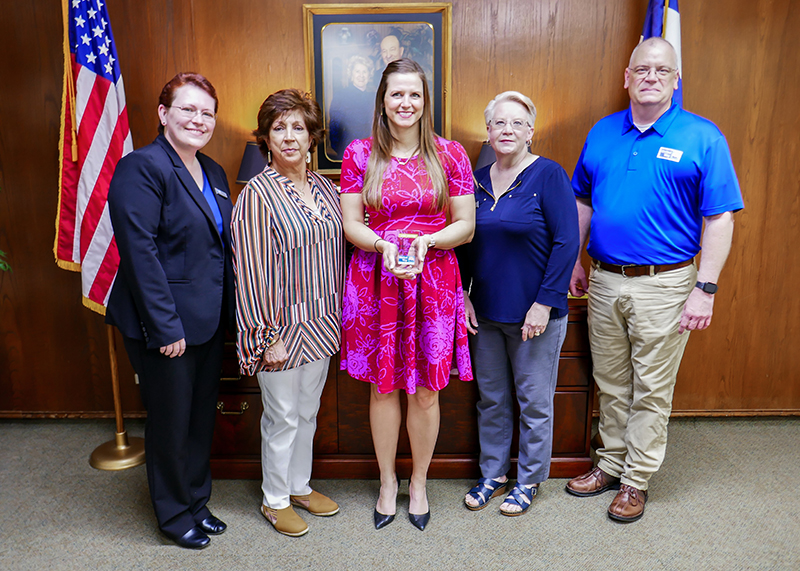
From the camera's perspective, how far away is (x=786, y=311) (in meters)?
3.05

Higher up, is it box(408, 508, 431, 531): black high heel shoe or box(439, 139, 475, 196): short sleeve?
box(439, 139, 475, 196): short sleeve

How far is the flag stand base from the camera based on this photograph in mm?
2637

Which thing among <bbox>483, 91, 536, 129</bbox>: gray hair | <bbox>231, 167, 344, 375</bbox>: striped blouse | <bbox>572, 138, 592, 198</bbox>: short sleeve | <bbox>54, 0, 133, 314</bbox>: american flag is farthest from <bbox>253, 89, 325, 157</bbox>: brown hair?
<bbox>572, 138, 592, 198</bbox>: short sleeve

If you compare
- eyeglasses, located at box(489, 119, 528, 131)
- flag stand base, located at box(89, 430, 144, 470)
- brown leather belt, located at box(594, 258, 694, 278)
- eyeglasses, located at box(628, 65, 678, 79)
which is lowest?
flag stand base, located at box(89, 430, 144, 470)

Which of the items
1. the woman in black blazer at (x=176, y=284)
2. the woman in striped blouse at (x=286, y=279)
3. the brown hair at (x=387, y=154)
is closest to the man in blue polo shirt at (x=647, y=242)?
the brown hair at (x=387, y=154)

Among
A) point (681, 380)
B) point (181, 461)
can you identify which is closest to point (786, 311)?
point (681, 380)

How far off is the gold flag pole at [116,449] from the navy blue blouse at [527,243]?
1.84 metres

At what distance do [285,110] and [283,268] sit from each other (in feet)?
1.80

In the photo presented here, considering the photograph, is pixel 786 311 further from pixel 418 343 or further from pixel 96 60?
pixel 96 60

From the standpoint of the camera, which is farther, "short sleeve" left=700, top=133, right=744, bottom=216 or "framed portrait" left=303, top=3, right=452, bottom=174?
"framed portrait" left=303, top=3, right=452, bottom=174

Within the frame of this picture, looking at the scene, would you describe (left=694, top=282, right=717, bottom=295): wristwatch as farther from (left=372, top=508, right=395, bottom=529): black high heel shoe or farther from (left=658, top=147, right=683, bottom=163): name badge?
(left=372, top=508, right=395, bottom=529): black high heel shoe

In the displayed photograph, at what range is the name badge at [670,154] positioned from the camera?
6.70ft

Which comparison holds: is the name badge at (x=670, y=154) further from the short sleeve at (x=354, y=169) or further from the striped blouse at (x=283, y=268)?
the striped blouse at (x=283, y=268)

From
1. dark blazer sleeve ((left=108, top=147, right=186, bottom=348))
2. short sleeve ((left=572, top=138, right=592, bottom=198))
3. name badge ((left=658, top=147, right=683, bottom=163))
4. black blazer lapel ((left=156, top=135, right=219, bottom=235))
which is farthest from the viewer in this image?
short sleeve ((left=572, top=138, right=592, bottom=198))
